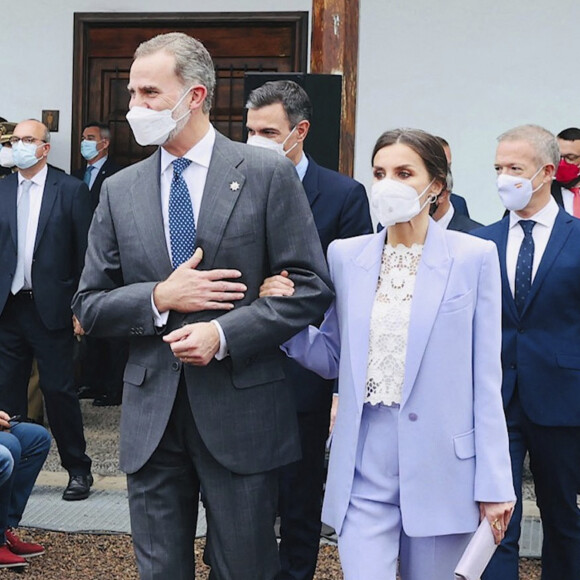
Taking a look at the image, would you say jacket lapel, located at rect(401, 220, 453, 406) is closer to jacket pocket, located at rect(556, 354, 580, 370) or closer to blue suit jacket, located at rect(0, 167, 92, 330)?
jacket pocket, located at rect(556, 354, 580, 370)

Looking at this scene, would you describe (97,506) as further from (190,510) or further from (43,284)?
(190,510)

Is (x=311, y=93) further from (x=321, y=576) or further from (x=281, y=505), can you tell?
(x=321, y=576)

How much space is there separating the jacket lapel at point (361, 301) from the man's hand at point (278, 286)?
0.67 feet

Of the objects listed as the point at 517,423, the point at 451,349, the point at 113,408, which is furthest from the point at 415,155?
the point at 113,408

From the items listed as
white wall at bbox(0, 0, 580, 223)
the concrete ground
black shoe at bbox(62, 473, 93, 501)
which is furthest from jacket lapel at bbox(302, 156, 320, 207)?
white wall at bbox(0, 0, 580, 223)

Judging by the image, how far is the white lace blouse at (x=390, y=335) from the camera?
367 cm

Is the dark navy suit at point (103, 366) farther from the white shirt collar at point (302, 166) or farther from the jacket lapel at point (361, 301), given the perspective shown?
the jacket lapel at point (361, 301)

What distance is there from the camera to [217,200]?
371 centimetres

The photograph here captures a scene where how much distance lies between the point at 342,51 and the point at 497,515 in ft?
10.7

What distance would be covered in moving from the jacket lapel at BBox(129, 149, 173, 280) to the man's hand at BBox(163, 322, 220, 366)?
269 millimetres

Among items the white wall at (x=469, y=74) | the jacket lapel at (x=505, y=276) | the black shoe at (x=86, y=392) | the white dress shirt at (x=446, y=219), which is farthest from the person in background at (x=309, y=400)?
the black shoe at (x=86, y=392)

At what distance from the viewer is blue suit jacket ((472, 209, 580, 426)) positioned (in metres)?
4.91

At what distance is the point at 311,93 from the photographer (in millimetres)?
5621

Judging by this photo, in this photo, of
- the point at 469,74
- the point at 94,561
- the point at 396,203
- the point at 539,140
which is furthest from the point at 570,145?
the point at 396,203
